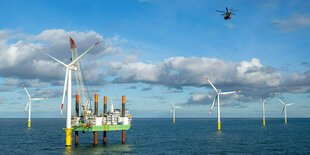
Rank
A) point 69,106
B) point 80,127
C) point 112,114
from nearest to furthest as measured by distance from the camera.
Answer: point 69,106 → point 80,127 → point 112,114

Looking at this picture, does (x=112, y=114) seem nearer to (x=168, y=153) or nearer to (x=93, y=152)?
(x=93, y=152)

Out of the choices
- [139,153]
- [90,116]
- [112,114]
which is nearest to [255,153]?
[139,153]

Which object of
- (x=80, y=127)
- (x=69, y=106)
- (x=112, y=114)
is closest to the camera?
(x=69, y=106)

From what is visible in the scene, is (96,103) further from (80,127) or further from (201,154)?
(201,154)

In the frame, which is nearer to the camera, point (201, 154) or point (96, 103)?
point (201, 154)

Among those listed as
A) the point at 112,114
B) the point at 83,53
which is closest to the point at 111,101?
the point at 112,114

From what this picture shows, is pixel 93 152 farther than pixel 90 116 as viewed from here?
No

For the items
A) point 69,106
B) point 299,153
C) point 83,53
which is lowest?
point 299,153

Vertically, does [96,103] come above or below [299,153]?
above

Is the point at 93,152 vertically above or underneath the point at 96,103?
underneath
